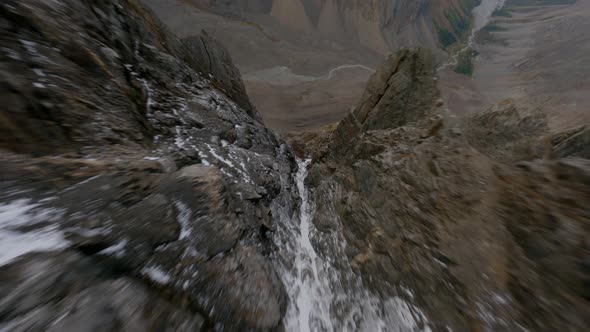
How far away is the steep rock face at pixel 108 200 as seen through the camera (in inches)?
58.7

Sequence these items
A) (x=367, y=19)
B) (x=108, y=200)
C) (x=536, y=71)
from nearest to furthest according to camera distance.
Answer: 1. (x=108, y=200)
2. (x=536, y=71)
3. (x=367, y=19)

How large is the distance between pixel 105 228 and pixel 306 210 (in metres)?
4.28

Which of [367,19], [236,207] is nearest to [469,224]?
[236,207]

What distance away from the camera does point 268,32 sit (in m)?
17.9

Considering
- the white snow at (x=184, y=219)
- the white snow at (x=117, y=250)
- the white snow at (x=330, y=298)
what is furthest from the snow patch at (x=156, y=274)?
the white snow at (x=330, y=298)

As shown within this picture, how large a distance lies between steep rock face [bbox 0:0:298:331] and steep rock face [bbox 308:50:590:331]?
67.5 inches

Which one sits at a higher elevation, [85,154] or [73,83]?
[73,83]

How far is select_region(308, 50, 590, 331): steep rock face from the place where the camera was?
1949mm

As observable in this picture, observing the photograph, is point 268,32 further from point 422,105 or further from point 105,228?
point 105,228

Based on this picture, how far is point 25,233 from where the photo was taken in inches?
63.2

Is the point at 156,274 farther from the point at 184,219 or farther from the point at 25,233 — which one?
the point at 25,233

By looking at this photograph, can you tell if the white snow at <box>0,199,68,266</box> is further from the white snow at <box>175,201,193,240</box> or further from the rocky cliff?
the rocky cliff

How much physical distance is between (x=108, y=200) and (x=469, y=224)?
397cm

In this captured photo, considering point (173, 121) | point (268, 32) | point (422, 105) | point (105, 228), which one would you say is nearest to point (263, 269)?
point (105, 228)
